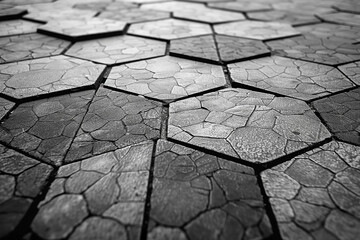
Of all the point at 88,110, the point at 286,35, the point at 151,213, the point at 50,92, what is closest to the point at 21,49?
the point at 50,92

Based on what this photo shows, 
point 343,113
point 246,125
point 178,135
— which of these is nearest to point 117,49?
point 178,135

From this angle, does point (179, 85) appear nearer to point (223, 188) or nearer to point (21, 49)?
point (223, 188)

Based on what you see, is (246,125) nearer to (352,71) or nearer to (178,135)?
(178,135)

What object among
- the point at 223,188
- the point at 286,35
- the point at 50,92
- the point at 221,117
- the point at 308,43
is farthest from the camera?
the point at 286,35

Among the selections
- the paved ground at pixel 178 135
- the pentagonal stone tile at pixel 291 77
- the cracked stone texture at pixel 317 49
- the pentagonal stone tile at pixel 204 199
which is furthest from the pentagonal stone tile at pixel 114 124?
the cracked stone texture at pixel 317 49

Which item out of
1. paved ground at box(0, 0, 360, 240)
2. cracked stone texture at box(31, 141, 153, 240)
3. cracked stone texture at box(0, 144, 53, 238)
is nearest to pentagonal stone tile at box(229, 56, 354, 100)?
paved ground at box(0, 0, 360, 240)

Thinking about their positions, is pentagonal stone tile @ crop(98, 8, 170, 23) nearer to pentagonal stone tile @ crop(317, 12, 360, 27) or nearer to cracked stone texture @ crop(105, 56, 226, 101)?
cracked stone texture @ crop(105, 56, 226, 101)

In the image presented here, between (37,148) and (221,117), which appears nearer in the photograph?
(37,148)
